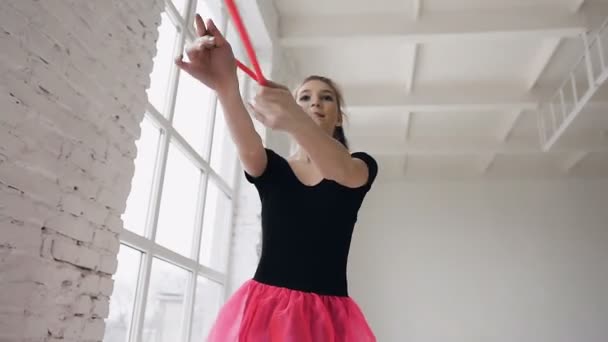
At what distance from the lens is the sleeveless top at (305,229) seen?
86 centimetres

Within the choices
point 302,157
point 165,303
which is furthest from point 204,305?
point 302,157

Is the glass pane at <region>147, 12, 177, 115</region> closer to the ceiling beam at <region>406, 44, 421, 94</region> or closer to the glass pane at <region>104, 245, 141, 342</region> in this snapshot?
the glass pane at <region>104, 245, 141, 342</region>

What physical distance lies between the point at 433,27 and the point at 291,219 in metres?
2.90

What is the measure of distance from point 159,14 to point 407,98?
3071 mm

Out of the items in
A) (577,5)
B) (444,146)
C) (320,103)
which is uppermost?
(577,5)

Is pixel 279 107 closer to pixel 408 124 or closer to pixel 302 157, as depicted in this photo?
pixel 302 157

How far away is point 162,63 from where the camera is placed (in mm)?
2109

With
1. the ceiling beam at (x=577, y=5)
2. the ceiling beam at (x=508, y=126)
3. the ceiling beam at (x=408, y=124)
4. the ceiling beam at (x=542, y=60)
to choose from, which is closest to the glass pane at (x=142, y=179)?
the ceiling beam at (x=577, y=5)

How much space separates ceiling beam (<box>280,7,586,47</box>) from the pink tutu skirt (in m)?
2.89

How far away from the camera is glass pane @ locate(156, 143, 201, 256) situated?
2098mm

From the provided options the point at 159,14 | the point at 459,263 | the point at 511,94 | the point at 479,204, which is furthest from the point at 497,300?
the point at 159,14

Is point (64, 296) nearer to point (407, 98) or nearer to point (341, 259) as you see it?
point (341, 259)

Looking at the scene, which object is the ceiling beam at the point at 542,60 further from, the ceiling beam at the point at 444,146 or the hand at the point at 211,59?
the hand at the point at 211,59

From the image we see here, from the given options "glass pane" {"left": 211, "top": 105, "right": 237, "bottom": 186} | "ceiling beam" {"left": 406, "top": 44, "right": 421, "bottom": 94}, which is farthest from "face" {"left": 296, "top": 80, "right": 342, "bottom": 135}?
"ceiling beam" {"left": 406, "top": 44, "right": 421, "bottom": 94}
